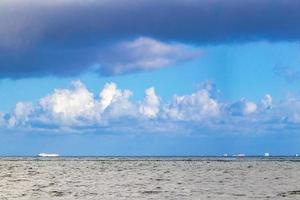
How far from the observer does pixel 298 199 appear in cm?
5725

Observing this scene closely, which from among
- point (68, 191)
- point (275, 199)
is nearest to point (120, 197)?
point (68, 191)

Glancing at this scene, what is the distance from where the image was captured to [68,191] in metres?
69.8

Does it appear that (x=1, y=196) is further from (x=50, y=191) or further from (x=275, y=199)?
(x=275, y=199)

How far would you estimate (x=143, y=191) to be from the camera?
226 ft

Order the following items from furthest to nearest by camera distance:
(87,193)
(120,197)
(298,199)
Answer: (87,193)
(120,197)
(298,199)

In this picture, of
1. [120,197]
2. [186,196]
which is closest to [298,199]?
[186,196]

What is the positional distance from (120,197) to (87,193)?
A: 679 centimetres

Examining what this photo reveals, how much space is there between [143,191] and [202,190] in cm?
703

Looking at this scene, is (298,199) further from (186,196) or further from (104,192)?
(104,192)

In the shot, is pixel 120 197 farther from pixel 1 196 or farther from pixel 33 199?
pixel 1 196

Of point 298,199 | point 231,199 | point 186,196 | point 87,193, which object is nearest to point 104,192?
point 87,193

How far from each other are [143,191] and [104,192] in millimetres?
4431

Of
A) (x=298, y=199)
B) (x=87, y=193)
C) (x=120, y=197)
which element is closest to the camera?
(x=298, y=199)

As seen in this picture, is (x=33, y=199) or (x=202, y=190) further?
(x=202, y=190)
